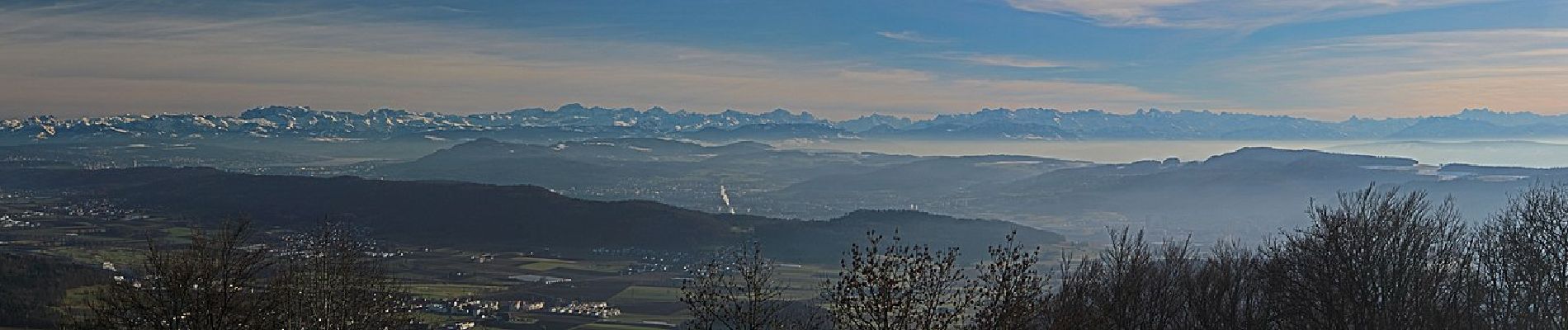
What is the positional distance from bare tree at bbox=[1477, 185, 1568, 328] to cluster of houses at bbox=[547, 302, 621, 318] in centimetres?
4794

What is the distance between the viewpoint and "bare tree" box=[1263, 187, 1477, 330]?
61.6 ft

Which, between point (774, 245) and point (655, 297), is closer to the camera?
point (655, 297)

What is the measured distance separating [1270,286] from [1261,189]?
17749 centimetres

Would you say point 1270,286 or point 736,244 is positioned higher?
point 1270,286

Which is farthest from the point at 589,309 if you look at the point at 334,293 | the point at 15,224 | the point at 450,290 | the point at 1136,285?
the point at 15,224

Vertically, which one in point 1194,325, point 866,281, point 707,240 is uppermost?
point 866,281

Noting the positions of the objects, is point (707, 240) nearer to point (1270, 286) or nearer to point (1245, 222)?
point (1245, 222)

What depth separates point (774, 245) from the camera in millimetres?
116062

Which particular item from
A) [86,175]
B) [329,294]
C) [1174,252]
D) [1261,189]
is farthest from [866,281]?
[86,175]

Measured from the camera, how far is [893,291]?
35.6 feet

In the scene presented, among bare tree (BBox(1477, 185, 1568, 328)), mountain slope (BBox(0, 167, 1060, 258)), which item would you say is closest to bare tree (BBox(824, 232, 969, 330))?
bare tree (BBox(1477, 185, 1568, 328))

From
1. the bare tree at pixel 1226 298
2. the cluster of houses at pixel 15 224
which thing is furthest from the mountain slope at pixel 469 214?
the bare tree at pixel 1226 298

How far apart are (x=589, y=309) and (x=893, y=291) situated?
57.6m

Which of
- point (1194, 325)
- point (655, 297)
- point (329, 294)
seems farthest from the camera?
point (655, 297)
